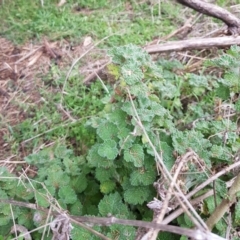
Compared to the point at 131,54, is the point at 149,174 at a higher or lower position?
lower

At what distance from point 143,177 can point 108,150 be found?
0.18 m

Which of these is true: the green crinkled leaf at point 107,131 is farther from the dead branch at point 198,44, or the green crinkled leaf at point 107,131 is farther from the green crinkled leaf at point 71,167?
the dead branch at point 198,44

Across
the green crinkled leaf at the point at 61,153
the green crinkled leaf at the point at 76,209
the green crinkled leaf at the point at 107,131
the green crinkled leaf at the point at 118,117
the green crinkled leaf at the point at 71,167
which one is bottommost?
the green crinkled leaf at the point at 76,209

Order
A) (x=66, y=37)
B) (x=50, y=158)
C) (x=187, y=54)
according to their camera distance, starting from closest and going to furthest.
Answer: (x=50, y=158), (x=187, y=54), (x=66, y=37)

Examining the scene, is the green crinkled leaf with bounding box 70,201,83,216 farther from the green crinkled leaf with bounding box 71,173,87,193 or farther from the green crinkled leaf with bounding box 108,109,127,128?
the green crinkled leaf with bounding box 108,109,127,128

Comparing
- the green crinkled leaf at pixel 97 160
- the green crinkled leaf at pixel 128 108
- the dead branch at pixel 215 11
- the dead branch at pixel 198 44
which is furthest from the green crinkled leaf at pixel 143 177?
the dead branch at pixel 215 11

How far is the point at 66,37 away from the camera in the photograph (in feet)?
9.93

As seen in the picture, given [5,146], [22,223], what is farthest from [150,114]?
[5,146]

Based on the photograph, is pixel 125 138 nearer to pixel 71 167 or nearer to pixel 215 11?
pixel 71 167

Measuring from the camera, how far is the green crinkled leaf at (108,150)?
165cm

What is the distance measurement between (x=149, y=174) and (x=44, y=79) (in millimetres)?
1291

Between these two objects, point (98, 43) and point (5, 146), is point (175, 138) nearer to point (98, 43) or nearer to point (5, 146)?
point (5, 146)

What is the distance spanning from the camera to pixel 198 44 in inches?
97.3

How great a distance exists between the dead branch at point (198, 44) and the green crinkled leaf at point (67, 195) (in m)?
1.08
